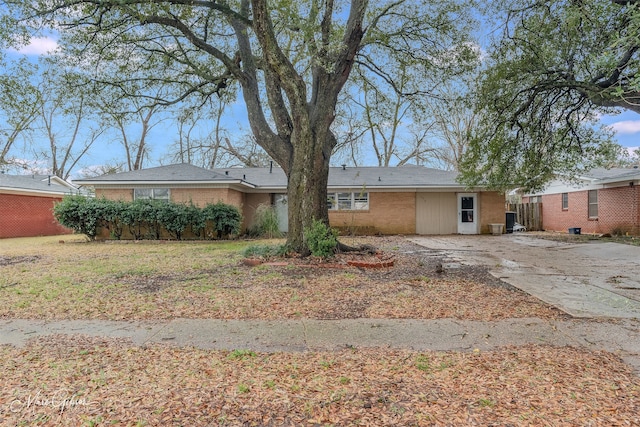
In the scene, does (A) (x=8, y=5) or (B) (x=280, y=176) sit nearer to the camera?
(A) (x=8, y=5)

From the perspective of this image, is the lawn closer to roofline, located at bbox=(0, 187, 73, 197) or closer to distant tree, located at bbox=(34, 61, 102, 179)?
roofline, located at bbox=(0, 187, 73, 197)

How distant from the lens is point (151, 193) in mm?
17000

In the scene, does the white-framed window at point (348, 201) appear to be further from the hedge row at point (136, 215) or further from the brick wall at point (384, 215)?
the hedge row at point (136, 215)

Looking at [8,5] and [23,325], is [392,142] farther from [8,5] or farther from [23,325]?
[23,325]

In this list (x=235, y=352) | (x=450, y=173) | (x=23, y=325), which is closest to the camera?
(x=235, y=352)

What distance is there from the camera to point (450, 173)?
20.1 m

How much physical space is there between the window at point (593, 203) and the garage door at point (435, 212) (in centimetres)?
661

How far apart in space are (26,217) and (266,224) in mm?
13236

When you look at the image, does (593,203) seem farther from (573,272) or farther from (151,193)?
(151,193)

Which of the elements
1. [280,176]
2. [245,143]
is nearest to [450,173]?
[280,176]

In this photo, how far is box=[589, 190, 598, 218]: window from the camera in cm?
1875

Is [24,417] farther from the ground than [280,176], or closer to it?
closer to it

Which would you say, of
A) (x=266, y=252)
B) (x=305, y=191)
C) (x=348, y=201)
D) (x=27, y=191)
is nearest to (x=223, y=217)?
(x=348, y=201)

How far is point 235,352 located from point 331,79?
7.28 metres
